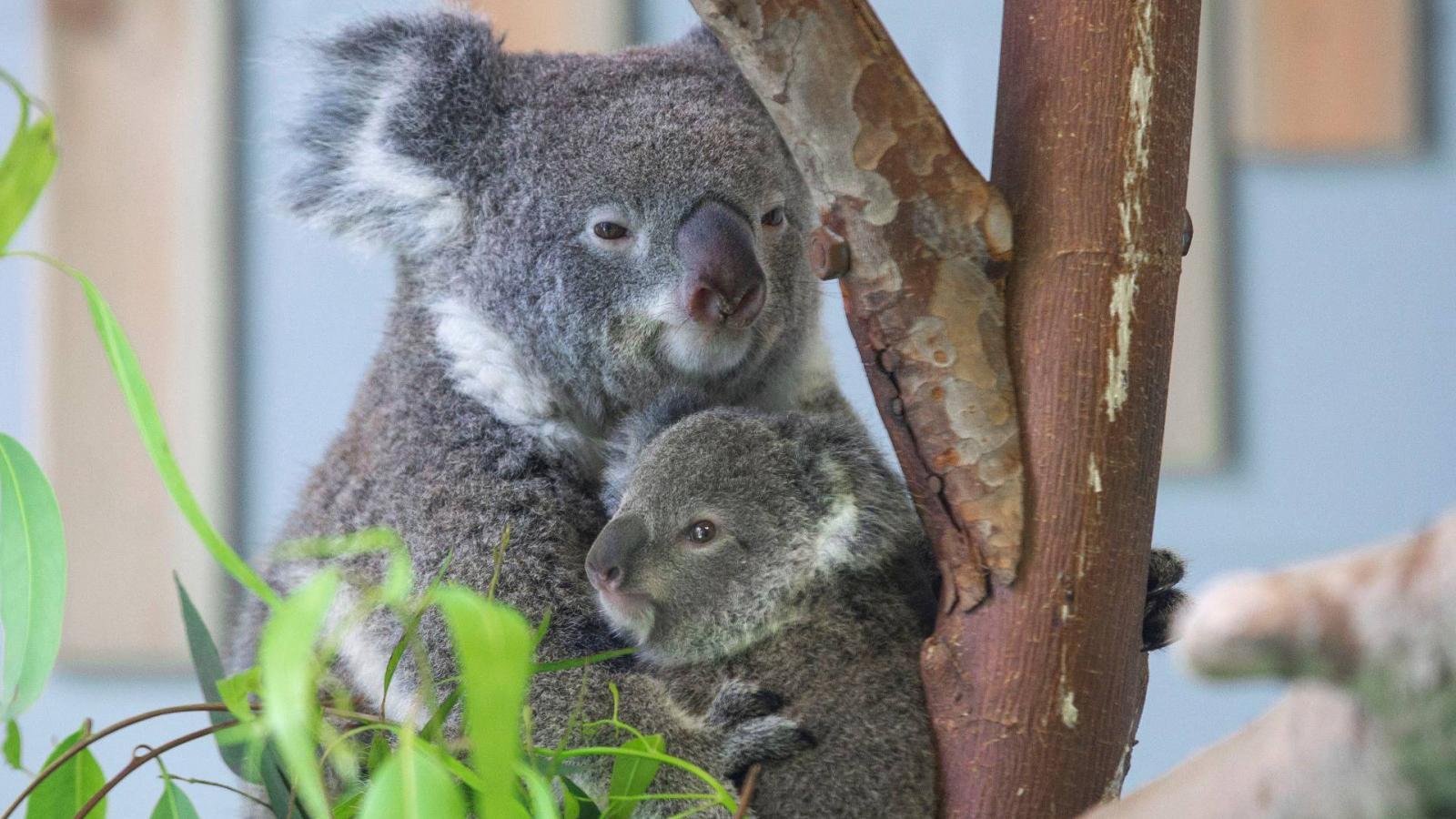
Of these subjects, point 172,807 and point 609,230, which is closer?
point 172,807

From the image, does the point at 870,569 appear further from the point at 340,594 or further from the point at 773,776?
the point at 340,594

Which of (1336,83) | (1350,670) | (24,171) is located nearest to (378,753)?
(24,171)

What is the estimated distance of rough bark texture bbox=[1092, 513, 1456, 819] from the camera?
0.59 metres

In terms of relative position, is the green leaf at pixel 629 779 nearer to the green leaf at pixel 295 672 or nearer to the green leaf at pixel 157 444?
the green leaf at pixel 157 444

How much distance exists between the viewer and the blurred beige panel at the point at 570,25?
3.61 meters

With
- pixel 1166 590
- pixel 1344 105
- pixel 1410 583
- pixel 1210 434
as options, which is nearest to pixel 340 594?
pixel 1166 590

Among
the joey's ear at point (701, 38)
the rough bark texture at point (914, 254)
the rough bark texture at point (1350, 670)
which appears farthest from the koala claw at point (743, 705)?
the joey's ear at point (701, 38)

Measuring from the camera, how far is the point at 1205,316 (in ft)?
11.7

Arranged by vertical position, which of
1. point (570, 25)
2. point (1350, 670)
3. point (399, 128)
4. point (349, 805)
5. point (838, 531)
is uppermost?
point (570, 25)

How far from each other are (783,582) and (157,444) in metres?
0.77

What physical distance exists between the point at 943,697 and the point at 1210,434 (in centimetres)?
242

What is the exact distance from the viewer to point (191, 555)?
3775mm

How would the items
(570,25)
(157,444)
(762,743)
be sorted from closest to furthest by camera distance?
1. (157,444)
2. (762,743)
3. (570,25)

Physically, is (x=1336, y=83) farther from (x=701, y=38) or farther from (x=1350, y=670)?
(x=1350, y=670)
